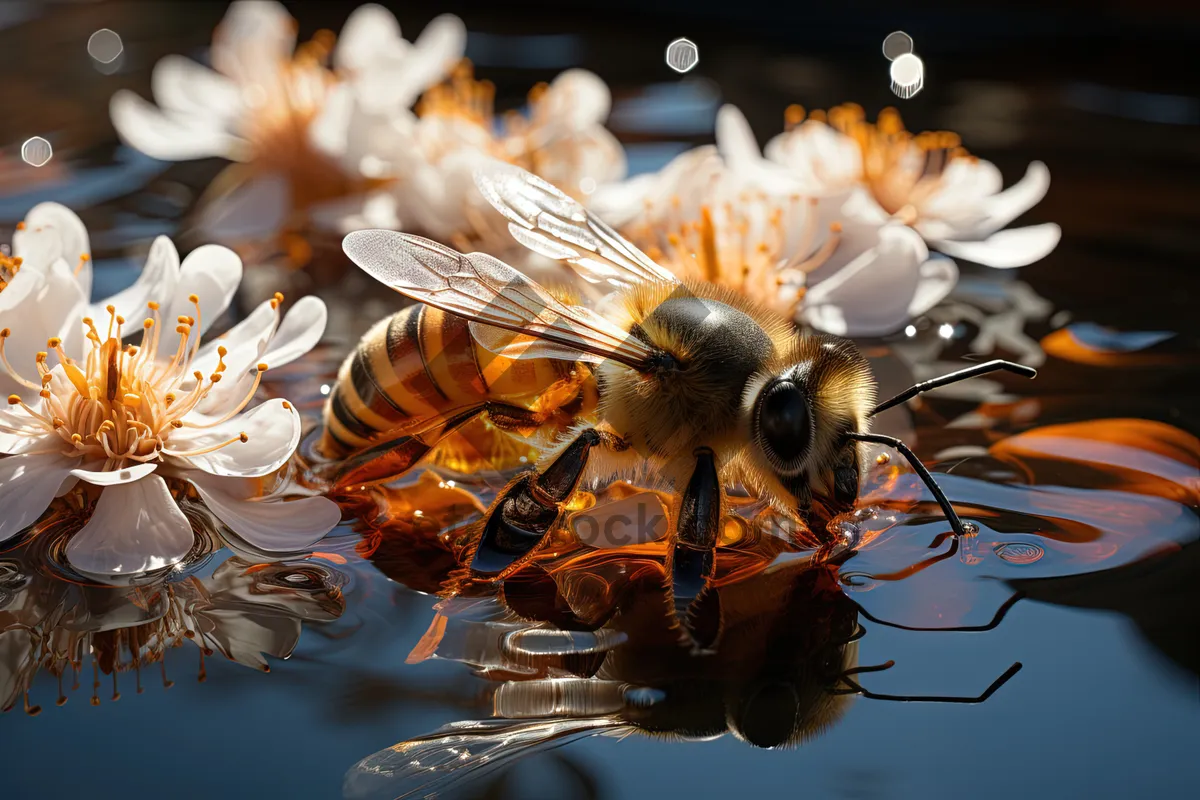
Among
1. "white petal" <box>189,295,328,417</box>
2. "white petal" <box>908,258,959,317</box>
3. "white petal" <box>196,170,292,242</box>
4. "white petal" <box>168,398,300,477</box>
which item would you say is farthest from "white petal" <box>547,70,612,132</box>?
"white petal" <box>168,398,300,477</box>

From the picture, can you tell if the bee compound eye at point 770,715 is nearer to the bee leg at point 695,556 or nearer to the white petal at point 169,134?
the bee leg at point 695,556

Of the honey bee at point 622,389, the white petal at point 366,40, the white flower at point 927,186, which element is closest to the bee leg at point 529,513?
the honey bee at point 622,389

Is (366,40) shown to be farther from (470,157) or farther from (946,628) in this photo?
(946,628)

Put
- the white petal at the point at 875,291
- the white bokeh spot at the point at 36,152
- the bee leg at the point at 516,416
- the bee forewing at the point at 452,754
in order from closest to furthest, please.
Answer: the bee forewing at the point at 452,754
the bee leg at the point at 516,416
the white petal at the point at 875,291
the white bokeh spot at the point at 36,152

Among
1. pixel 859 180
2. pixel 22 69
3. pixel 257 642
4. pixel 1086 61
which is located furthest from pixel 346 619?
pixel 1086 61

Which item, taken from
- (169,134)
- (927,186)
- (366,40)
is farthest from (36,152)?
(927,186)

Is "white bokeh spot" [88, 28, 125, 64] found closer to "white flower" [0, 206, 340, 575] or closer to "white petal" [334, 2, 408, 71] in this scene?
"white petal" [334, 2, 408, 71]

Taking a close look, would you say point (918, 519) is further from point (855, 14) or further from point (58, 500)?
point (855, 14)
